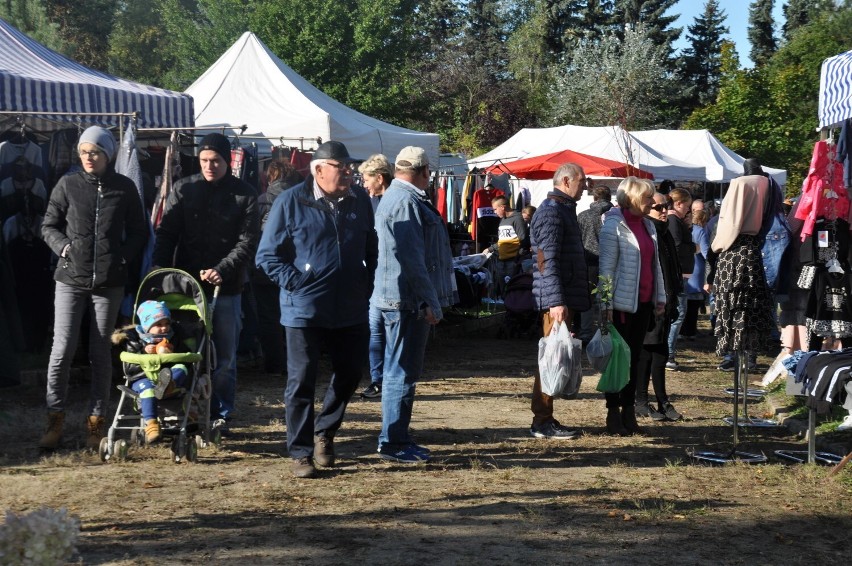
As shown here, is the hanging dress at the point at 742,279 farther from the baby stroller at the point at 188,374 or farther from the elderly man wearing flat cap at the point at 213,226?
the baby stroller at the point at 188,374

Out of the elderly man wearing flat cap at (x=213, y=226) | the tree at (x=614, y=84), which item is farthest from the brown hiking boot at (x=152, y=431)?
the tree at (x=614, y=84)

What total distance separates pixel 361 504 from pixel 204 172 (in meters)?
2.72

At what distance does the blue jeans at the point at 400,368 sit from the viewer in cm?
711

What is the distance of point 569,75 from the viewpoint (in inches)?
2180

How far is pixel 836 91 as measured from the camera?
8992mm

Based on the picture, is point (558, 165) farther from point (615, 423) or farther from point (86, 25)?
point (86, 25)

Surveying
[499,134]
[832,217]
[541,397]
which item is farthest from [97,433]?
[499,134]

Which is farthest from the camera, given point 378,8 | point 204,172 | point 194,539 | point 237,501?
point 378,8

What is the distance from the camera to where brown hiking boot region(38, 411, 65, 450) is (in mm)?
7348

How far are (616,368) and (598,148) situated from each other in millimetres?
18041

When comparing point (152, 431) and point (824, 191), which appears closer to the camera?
point (152, 431)

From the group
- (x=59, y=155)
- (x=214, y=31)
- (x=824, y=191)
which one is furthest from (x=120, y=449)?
(x=214, y=31)

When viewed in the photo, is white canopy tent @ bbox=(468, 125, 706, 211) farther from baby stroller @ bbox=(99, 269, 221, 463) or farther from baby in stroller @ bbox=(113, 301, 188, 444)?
baby in stroller @ bbox=(113, 301, 188, 444)

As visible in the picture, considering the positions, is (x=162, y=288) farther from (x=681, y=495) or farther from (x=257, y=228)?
(x=681, y=495)
